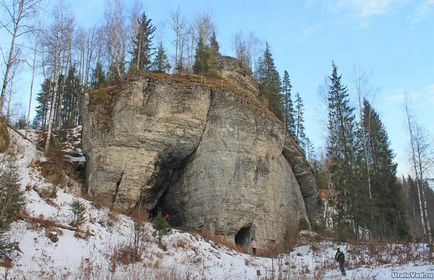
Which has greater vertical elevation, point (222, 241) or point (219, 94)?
point (219, 94)

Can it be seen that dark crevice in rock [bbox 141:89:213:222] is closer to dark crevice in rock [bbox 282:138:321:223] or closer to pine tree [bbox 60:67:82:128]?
dark crevice in rock [bbox 282:138:321:223]

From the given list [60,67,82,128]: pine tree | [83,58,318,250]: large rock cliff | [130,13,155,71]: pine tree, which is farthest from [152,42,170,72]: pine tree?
[83,58,318,250]: large rock cliff

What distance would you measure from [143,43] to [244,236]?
66.6ft

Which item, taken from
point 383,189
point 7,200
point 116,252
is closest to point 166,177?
point 116,252

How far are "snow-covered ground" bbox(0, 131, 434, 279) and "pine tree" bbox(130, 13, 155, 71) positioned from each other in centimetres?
1466

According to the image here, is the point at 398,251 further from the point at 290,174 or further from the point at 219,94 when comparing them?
the point at 219,94

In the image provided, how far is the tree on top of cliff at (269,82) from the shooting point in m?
36.2

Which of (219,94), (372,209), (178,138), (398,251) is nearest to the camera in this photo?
(398,251)

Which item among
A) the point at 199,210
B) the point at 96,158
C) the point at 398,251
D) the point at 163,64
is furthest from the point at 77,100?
the point at 398,251

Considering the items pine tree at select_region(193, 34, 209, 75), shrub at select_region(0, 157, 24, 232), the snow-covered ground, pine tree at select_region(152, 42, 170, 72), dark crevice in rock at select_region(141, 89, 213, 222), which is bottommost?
the snow-covered ground

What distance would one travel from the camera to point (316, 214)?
35.1 meters

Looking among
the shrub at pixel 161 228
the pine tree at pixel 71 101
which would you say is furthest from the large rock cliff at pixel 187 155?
the pine tree at pixel 71 101

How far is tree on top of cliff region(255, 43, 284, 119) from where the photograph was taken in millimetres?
36219

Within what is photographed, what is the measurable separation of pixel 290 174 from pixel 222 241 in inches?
406
